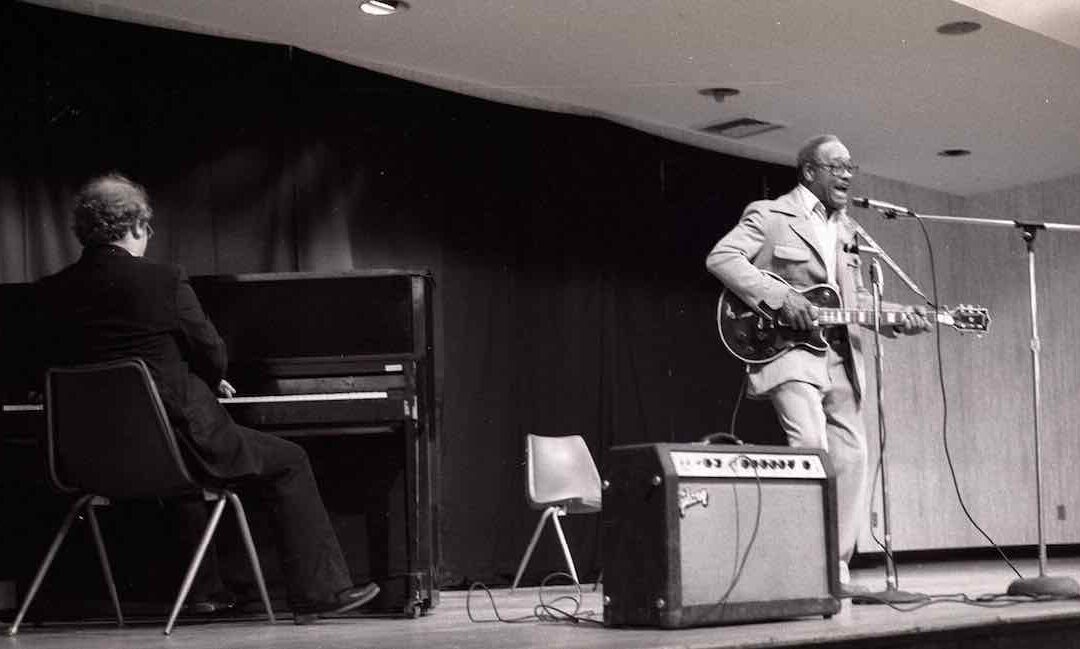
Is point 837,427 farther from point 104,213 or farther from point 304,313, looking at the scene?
point 104,213

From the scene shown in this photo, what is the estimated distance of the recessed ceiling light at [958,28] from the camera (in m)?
6.16

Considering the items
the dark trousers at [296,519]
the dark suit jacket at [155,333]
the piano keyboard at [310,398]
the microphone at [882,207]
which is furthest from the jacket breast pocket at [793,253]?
the dark suit jacket at [155,333]

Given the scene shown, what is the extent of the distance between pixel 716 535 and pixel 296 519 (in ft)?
4.56

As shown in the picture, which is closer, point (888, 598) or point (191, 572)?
point (888, 598)

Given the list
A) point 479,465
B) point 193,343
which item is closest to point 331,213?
point 479,465

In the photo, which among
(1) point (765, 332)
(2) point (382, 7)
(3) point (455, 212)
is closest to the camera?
(1) point (765, 332)

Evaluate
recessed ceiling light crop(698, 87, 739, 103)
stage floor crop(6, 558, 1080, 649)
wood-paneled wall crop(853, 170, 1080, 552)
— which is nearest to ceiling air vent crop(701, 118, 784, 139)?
recessed ceiling light crop(698, 87, 739, 103)

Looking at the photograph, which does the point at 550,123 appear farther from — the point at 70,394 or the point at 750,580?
the point at 750,580

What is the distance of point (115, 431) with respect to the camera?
12.7ft

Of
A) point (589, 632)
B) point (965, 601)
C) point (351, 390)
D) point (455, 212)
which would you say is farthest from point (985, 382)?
point (589, 632)

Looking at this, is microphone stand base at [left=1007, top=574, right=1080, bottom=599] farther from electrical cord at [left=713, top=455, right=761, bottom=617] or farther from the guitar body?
electrical cord at [left=713, top=455, right=761, bottom=617]

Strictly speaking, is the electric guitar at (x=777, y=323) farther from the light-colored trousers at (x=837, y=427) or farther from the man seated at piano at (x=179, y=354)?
the man seated at piano at (x=179, y=354)

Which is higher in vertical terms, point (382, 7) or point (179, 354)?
point (382, 7)

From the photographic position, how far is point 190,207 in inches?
235
